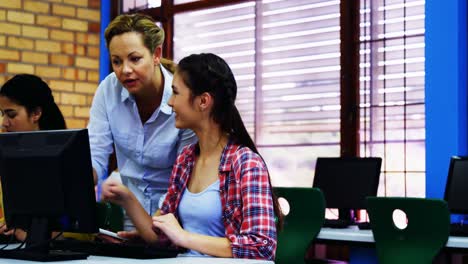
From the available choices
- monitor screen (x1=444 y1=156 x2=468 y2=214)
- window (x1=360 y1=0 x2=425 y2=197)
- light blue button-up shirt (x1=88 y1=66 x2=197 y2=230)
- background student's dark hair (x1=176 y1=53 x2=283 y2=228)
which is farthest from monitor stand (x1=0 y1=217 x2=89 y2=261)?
window (x1=360 y1=0 x2=425 y2=197)

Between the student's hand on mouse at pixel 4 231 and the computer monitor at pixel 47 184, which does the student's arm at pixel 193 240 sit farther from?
the student's hand on mouse at pixel 4 231

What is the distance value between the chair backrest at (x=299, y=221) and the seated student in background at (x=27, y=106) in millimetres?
1211

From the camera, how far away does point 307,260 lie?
4.32 m

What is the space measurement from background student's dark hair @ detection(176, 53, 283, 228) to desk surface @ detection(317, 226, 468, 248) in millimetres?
1256

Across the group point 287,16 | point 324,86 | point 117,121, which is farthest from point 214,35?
point 117,121

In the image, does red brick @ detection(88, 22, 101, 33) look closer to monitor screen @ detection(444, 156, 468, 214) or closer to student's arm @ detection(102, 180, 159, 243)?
monitor screen @ detection(444, 156, 468, 214)

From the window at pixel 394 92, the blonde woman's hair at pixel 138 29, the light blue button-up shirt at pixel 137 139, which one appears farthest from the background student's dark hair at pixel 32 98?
the window at pixel 394 92

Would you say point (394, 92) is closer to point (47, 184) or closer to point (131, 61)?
point (131, 61)

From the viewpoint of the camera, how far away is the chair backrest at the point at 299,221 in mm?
3855

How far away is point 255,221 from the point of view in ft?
7.07

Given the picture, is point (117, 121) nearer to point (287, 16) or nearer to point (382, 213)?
point (382, 213)

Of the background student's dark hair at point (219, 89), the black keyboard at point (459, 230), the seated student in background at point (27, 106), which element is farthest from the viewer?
the black keyboard at point (459, 230)

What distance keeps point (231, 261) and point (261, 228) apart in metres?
0.13

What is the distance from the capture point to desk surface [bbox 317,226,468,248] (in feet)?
11.0
